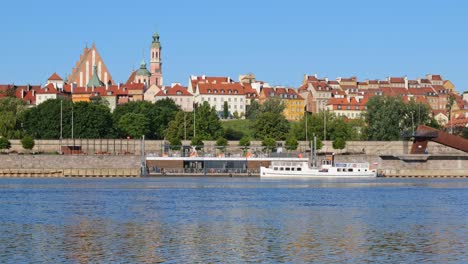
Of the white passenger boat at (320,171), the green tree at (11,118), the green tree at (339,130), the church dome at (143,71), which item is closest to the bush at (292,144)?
the green tree at (339,130)

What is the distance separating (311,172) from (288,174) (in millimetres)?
2113

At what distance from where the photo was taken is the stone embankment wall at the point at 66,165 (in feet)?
315

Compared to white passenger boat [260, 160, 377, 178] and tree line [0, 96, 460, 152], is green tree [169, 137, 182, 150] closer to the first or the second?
tree line [0, 96, 460, 152]

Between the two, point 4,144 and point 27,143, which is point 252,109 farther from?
point 4,144

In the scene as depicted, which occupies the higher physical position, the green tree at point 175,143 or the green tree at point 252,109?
the green tree at point 252,109

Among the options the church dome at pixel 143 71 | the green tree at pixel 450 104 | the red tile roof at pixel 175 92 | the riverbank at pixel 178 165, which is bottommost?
the riverbank at pixel 178 165

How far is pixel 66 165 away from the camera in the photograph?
98.1 m

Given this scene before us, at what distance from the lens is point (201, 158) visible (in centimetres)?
9731

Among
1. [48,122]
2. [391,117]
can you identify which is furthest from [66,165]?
[391,117]

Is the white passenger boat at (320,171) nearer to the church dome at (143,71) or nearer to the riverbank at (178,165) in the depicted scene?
the riverbank at (178,165)

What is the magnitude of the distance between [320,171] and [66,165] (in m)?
24.0

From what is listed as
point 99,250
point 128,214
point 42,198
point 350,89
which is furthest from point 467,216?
point 350,89

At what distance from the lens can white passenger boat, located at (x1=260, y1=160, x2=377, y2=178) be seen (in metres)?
93.5

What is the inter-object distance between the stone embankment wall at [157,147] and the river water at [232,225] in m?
35.7
